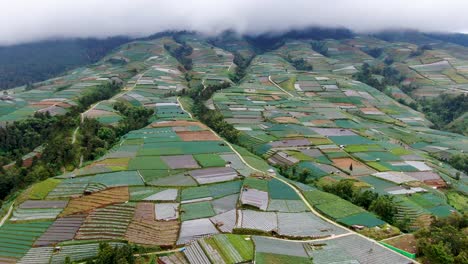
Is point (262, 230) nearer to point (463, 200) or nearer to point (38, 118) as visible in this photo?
point (463, 200)

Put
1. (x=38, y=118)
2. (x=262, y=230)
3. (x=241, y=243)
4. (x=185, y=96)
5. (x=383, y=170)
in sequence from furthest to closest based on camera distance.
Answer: (x=185, y=96), (x=38, y=118), (x=383, y=170), (x=262, y=230), (x=241, y=243)

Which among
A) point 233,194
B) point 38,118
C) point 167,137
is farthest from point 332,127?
point 38,118

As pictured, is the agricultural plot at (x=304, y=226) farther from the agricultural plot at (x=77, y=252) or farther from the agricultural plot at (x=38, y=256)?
the agricultural plot at (x=38, y=256)

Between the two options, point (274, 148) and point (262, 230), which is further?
point (274, 148)

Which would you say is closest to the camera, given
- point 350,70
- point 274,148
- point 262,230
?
Result: point 262,230

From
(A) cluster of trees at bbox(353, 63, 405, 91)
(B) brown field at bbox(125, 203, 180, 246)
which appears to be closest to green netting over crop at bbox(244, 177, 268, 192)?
(B) brown field at bbox(125, 203, 180, 246)

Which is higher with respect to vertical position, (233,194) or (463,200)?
(233,194)
